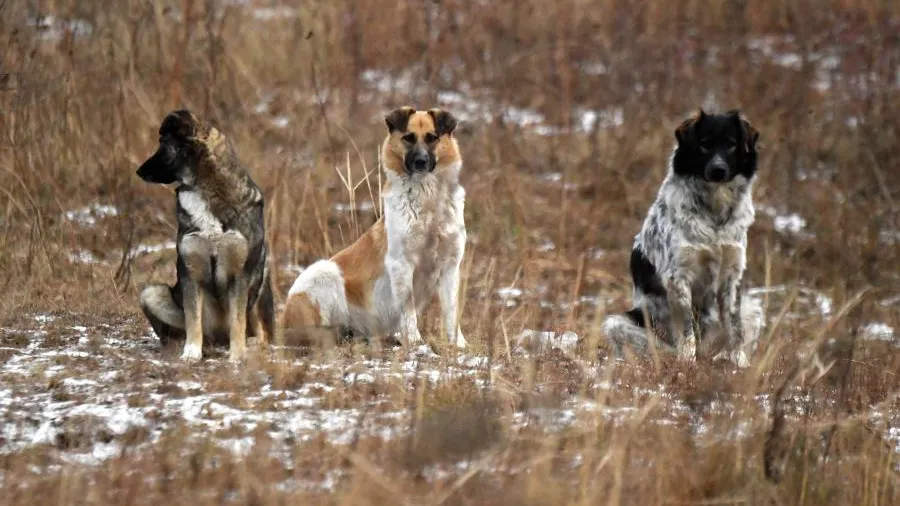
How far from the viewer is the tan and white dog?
317 inches

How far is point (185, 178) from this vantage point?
707 cm

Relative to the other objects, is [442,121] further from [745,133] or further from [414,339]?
[745,133]

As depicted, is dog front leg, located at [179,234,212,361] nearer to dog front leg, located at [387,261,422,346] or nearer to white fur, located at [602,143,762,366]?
dog front leg, located at [387,261,422,346]

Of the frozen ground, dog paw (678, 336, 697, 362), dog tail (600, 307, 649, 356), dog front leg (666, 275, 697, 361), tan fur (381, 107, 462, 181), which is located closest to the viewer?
the frozen ground

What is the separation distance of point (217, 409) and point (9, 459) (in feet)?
3.22

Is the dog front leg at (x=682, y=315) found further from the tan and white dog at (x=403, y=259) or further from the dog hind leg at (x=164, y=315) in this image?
the dog hind leg at (x=164, y=315)

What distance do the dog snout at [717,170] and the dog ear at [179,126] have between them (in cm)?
318

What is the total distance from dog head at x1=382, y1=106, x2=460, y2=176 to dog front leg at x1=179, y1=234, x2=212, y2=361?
1.71m

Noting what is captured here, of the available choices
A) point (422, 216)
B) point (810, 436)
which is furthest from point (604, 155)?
point (810, 436)

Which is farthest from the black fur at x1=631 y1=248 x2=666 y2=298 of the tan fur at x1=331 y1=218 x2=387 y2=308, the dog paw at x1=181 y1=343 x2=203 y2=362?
the dog paw at x1=181 y1=343 x2=203 y2=362

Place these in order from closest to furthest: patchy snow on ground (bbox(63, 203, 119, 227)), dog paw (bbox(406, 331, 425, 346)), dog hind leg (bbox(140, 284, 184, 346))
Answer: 1. dog hind leg (bbox(140, 284, 184, 346))
2. dog paw (bbox(406, 331, 425, 346))
3. patchy snow on ground (bbox(63, 203, 119, 227))

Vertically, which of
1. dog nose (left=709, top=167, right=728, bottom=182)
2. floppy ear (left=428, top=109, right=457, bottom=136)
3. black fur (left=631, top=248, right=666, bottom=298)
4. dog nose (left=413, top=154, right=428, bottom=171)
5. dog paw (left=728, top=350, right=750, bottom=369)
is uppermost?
floppy ear (left=428, top=109, right=457, bottom=136)

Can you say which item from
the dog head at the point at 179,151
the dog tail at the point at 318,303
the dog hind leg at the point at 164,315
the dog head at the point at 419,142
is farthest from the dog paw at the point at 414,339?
the dog head at the point at 179,151

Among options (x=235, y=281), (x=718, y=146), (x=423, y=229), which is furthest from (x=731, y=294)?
(x=235, y=281)
